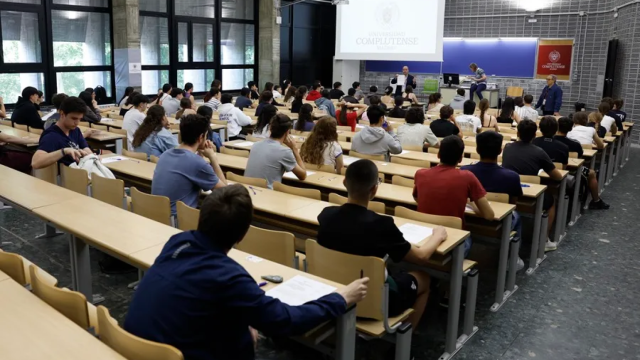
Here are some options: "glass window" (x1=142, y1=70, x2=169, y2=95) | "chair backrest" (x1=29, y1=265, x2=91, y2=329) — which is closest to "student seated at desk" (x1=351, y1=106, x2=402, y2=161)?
"chair backrest" (x1=29, y1=265, x2=91, y2=329)

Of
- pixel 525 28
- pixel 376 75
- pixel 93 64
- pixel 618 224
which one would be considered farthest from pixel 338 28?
pixel 618 224

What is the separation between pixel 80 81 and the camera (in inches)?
502

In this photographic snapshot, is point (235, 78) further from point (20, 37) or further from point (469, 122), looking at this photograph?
point (469, 122)

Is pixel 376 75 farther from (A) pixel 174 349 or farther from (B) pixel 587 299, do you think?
(A) pixel 174 349

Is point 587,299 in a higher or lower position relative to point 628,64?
lower

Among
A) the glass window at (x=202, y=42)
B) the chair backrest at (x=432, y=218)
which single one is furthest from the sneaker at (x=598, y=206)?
the glass window at (x=202, y=42)

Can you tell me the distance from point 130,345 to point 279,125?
3035mm

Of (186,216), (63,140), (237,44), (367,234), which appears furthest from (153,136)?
(237,44)

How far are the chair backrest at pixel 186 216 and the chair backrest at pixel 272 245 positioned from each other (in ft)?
1.54

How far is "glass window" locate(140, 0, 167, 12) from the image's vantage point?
45.1ft

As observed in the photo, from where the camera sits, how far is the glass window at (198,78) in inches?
591

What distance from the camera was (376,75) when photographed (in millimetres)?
20047

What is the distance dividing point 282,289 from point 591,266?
12.1ft

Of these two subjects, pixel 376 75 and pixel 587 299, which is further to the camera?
pixel 376 75
